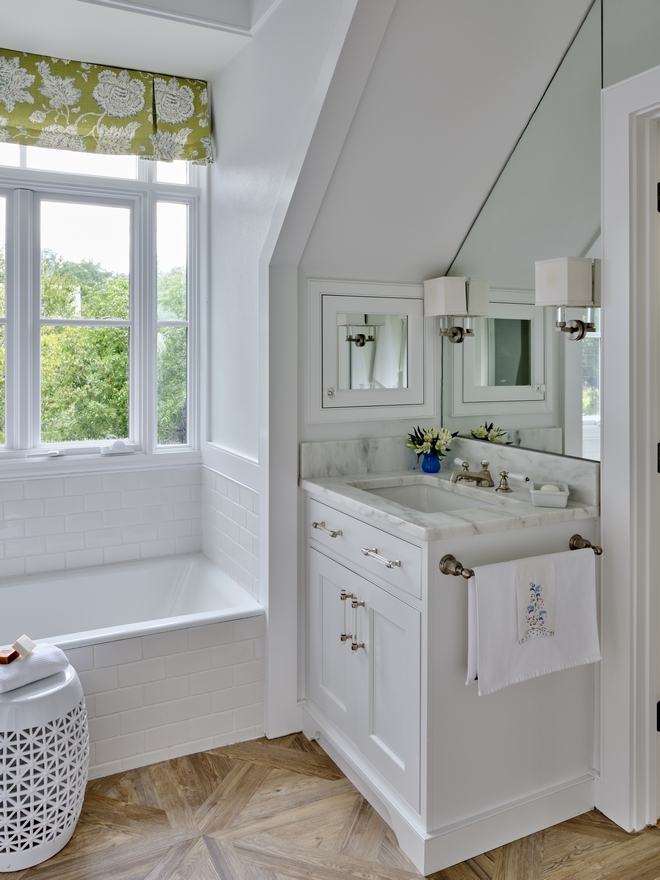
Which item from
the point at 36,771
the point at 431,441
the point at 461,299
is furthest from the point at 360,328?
the point at 36,771

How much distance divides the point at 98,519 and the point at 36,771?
Result: 1.41 m

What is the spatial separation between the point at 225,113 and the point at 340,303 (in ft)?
3.79

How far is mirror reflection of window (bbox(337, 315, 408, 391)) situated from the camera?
2.59m

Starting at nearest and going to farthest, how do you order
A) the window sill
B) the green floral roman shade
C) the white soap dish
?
the white soap dish, the green floral roman shade, the window sill

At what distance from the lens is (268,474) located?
2.48 metres

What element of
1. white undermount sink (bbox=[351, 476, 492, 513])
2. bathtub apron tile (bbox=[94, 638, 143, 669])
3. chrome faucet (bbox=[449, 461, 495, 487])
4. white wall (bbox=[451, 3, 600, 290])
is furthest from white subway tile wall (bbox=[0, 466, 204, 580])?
white wall (bbox=[451, 3, 600, 290])

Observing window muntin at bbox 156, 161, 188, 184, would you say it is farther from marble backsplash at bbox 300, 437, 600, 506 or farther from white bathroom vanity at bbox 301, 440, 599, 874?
white bathroom vanity at bbox 301, 440, 599, 874

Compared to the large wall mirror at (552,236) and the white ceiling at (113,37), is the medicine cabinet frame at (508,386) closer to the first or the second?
the large wall mirror at (552,236)

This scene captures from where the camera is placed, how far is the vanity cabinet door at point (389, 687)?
1906mm

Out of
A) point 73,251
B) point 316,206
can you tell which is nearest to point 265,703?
point 316,206

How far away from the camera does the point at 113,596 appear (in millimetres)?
3068

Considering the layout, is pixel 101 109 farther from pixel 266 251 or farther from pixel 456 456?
pixel 456 456

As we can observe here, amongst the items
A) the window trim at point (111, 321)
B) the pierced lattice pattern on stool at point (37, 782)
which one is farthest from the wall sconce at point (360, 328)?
the pierced lattice pattern on stool at point (37, 782)

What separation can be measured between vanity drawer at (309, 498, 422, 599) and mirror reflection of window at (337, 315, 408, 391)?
0.51 m
